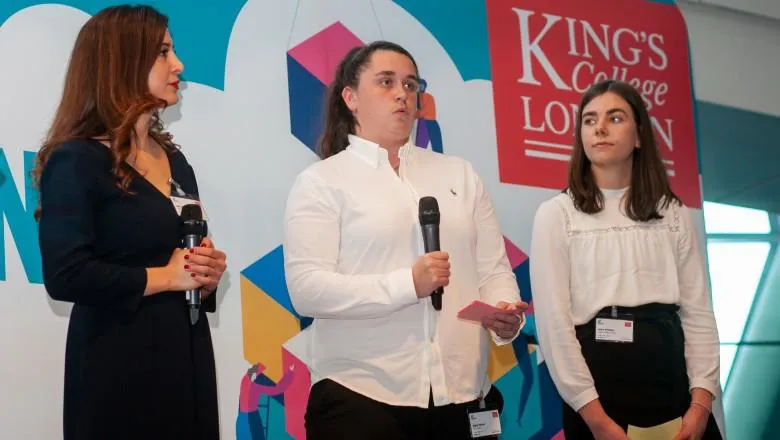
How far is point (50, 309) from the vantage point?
9.13 ft

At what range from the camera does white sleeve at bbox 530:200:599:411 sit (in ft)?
8.69

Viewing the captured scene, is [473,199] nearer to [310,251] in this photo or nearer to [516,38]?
[310,251]

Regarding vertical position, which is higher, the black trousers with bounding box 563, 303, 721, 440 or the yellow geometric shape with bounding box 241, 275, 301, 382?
the yellow geometric shape with bounding box 241, 275, 301, 382

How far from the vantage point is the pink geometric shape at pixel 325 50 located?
133 inches

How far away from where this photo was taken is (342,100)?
2.76 meters

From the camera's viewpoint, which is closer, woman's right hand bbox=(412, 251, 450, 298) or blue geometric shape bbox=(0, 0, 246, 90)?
woman's right hand bbox=(412, 251, 450, 298)

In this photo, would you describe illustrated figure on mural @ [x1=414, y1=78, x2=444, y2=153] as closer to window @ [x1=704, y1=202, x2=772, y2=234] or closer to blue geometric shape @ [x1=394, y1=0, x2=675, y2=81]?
blue geometric shape @ [x1=394, y1=0, x2=675, y2=81]

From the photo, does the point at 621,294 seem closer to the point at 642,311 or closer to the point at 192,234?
the point at 642,311

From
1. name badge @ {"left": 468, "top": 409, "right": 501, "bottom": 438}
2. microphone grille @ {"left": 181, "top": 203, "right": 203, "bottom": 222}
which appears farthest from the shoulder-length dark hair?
name badge @ {"left": 468, "top": 409, "right": 501, "bottom": 438}

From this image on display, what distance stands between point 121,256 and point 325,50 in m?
1.63

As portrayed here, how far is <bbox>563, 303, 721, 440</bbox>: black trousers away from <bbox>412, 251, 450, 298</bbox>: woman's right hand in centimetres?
83

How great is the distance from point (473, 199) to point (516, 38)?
62.5 inches

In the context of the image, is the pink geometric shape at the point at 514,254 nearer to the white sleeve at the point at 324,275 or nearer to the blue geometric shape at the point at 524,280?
the blue geometric shape at the point at 524,280

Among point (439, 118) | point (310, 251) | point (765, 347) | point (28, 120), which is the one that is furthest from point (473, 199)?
point (765, 347)
